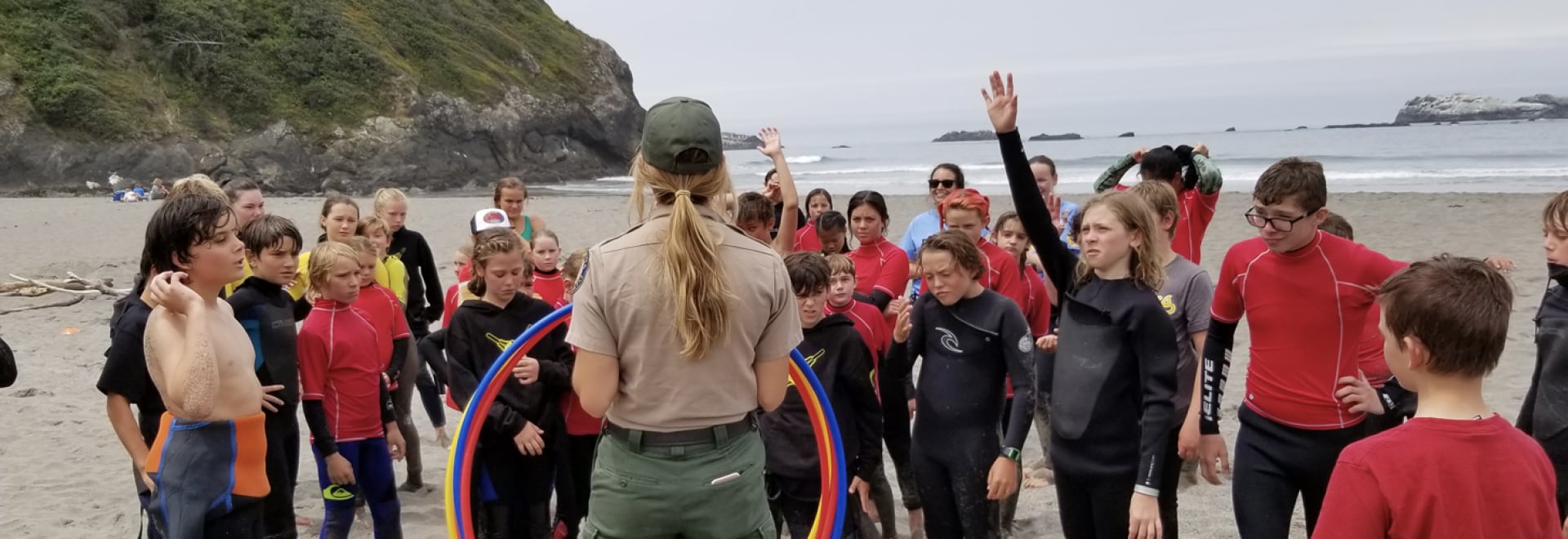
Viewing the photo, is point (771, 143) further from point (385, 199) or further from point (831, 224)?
point (385, 199)

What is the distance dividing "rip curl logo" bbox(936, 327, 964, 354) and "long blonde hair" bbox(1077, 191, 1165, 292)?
86 centimetres

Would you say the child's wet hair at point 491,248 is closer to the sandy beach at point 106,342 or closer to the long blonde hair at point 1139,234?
the sandy beach at point 106,342

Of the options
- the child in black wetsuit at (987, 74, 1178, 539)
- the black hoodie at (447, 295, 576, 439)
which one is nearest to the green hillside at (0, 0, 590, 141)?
the black hoodie at (447, 295, 576, 439)

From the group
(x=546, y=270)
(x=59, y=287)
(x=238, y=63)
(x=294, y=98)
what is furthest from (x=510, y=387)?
(x=238, y=63)

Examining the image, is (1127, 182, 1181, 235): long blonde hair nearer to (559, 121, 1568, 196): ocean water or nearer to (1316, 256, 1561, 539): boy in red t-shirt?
(1316, 256, 1561, 539): boy in red t-shirt

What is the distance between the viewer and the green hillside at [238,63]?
1550 inches

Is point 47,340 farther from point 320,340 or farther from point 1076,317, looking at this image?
point 1076,317

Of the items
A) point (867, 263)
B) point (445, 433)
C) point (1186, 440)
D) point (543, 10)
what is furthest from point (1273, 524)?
point (543, 10)

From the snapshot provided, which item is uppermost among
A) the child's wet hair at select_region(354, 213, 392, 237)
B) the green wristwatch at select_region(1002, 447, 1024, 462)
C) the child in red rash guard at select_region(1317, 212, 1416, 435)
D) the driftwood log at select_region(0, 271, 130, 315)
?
the child's wet hair at select_region(354, 213, 392, 237)

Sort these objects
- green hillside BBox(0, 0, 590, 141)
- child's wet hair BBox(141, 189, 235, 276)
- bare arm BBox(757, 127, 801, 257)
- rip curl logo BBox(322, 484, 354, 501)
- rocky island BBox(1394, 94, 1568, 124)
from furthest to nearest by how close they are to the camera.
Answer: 1. rocky island BBox(1394, 94, 1568, 124)
2. green hillside BBox(0, 0, 590, 141)
3. rip curl logo BBox(322, 484, 354, 501)
4. bare arm BBox(757, 127, 801, 257)
5. child's wet hair BBox(141, 189, 235, 276)

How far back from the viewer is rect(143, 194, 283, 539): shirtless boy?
10.9ft

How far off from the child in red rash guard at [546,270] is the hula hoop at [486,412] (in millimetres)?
1909

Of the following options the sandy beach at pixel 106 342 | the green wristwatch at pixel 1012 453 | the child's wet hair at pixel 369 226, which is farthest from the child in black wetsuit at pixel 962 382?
the child's wet hair at pixel 369 226

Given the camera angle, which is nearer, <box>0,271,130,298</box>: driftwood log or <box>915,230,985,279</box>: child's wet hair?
<box>915,230,985,279</box>: child's wet hair
